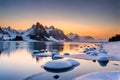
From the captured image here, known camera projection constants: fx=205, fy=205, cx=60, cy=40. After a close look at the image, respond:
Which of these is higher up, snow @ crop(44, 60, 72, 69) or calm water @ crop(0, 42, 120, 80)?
snow @ crop(44, 60, 72, 69)

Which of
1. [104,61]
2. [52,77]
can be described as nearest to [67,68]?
[52,77]

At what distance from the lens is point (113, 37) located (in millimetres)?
72625

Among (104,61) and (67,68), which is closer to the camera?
(67,68)

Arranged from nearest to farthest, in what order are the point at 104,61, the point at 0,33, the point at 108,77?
the point at 108,77
the point at 104,61
the point at 0,33

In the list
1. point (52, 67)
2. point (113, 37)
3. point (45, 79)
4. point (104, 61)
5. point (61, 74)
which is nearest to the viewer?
point (45, 79)

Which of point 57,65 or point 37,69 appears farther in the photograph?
point 37,69

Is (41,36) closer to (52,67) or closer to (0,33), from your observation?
(0,33)

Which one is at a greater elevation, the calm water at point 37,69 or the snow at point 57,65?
the snow at point 57,65

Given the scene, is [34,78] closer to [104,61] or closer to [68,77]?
[68,77]

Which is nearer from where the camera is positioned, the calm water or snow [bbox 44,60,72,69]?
the calm water

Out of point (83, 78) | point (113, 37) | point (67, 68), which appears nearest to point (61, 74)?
point (67, 68)

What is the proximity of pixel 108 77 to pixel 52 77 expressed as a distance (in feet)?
8.68

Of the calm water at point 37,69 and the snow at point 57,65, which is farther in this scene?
the snow at point 57,65

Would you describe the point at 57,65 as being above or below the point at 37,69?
above
